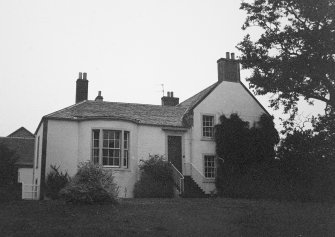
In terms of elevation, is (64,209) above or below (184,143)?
below

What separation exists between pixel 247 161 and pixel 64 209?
15745 mm

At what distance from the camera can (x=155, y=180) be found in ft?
84.0

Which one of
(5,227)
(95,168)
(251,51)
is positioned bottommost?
(5,227)

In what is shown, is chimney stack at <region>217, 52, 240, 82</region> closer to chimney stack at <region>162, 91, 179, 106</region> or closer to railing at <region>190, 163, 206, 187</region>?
chimney stack at <region>162, 91, 179, 106</region>

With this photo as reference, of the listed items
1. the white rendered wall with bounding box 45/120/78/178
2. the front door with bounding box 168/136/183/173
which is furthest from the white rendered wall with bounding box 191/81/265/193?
the white rendered wall with bounding box 45/120/78/178

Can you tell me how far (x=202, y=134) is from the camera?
95.6 feet

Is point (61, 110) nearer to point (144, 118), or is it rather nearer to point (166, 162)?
point (144, 118)

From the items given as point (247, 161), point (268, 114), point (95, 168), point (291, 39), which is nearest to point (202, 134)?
point (247, 161)

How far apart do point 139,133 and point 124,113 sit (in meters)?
2.03

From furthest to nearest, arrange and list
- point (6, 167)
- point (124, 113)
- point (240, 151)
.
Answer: point (124, 113) < point (240, 151) < point (6, 167)

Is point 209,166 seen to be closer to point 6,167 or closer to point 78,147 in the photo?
point 78,147

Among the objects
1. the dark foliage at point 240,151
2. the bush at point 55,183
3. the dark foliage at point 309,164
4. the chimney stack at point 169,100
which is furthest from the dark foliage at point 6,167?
the dark foliage at point 309,164

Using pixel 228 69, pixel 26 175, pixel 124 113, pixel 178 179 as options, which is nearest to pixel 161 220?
pixel 178 179

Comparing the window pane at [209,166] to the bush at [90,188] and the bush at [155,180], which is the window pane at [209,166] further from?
the bush at [90,188]
